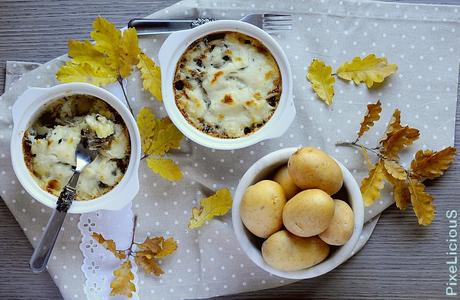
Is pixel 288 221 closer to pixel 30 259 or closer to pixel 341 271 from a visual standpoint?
pixel 341 271

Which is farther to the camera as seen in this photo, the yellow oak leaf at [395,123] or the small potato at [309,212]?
the yellow oak leaf at [395,123]

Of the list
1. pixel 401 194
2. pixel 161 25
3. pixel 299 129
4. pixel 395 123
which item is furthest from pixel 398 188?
pixel 161 25

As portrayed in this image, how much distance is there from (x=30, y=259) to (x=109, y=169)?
0.29 metres

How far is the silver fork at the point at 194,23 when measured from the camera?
1310 millimetres

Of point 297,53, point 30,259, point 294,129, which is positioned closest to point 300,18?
point 297,53

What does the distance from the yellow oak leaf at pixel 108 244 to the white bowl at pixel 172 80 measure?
297mm

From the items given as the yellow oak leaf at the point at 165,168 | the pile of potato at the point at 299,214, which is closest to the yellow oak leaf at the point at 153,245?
the yellow oak leaf at the point at 165,168

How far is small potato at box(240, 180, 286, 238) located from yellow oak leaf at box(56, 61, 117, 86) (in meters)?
0.40

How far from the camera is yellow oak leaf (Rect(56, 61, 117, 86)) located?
129 cm

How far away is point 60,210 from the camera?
3.96 ft

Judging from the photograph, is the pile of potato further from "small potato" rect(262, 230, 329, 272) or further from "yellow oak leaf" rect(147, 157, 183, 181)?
"yellow oak leaf" rect(147, 157, 183, 181)

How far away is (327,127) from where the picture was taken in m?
1.34

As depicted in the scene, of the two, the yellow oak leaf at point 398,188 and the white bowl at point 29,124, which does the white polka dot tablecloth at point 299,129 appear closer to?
the yellow oak leaf at point 398,188

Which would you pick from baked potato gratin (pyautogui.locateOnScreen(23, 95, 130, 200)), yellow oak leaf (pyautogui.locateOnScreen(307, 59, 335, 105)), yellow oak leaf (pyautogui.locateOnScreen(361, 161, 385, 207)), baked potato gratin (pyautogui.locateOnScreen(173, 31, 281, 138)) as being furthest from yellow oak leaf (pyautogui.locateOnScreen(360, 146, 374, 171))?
baked potato gratin (pyautogui.locateOnScreen(23, 95, 130, 200))
